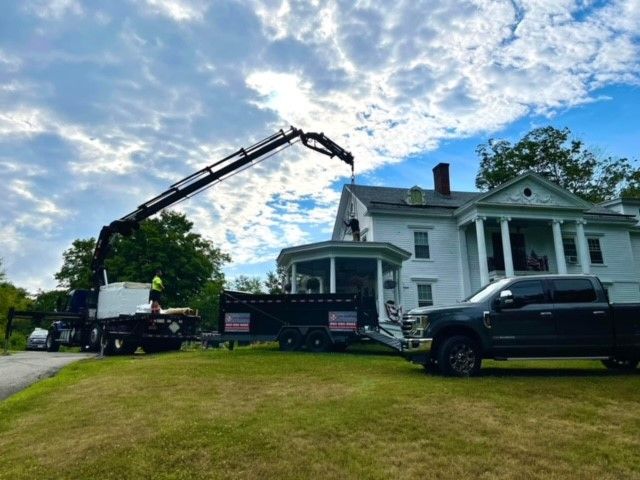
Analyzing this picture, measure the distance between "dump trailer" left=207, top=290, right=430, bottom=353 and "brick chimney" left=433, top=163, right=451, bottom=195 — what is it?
17357 millimetres

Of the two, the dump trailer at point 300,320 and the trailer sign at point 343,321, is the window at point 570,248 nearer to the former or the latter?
the dump trailer at point 300,320

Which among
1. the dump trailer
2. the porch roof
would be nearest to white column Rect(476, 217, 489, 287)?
the porch roof

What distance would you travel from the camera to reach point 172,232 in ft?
147

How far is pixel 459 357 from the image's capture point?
9930 mm

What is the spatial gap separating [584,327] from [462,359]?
2630 mm

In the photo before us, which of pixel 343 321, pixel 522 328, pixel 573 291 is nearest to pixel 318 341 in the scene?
pixel 343 321

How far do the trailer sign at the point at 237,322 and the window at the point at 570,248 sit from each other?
2217 cm

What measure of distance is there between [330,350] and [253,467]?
11.9 metres

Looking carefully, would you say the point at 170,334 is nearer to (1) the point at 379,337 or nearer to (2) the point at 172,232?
(1) the point at 379,337

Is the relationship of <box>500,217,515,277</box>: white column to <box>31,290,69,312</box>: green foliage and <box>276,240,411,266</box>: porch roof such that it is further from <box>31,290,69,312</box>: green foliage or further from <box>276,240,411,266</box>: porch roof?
<box>31,290,69,312</box>: green foliage

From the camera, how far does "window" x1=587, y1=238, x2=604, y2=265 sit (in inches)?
1217

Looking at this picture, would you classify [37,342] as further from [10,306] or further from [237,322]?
[10,306]

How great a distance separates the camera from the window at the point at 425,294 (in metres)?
27.4

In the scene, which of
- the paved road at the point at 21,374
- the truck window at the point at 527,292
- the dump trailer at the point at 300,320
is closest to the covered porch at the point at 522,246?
the dump trailer at the point at 300,320
